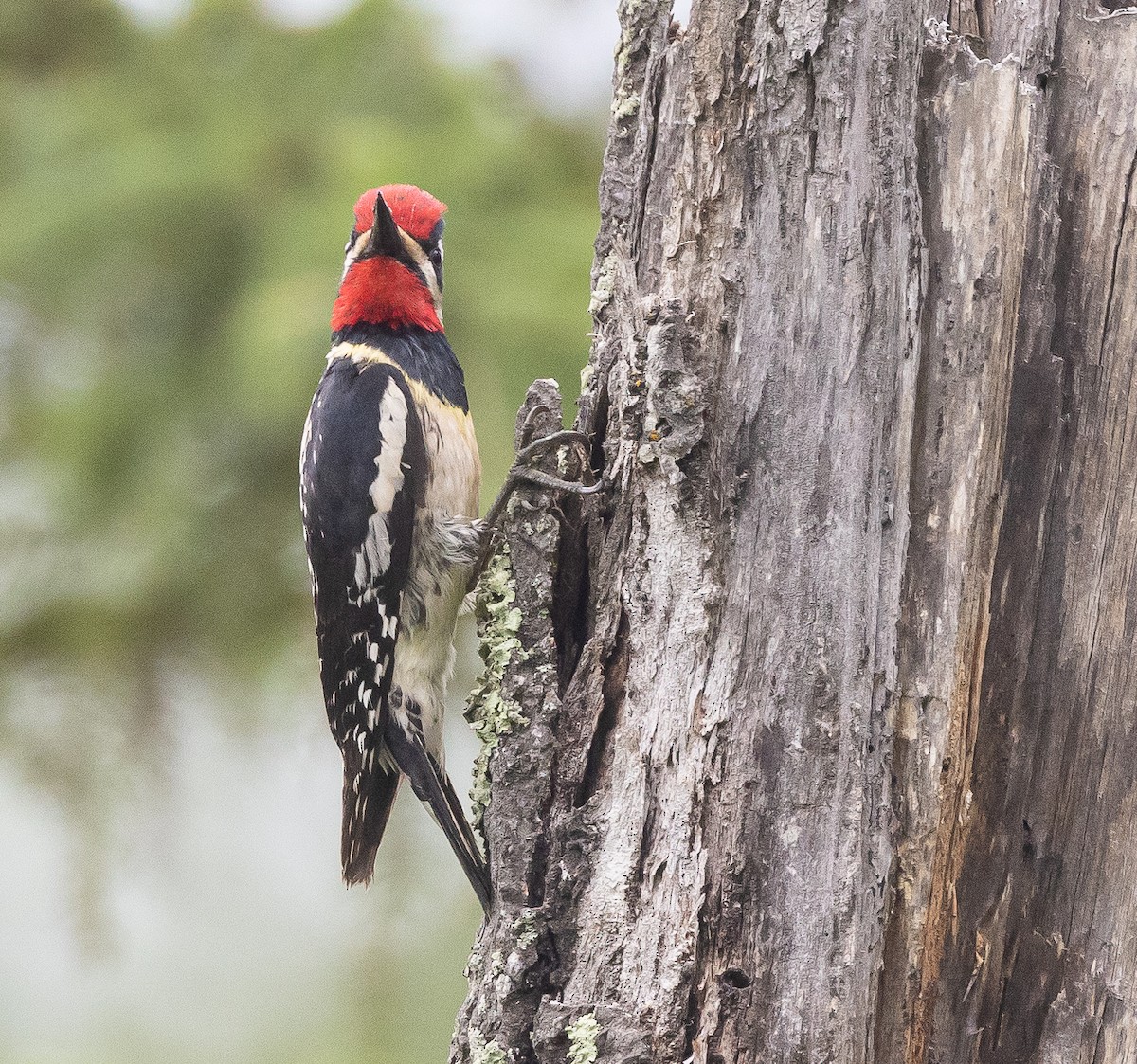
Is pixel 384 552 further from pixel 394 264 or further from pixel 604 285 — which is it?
pixel 604 285

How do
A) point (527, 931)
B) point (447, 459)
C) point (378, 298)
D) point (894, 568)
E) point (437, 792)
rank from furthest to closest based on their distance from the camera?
point (378, 298), point (447, 459), point (437, 792), point (527, 931), point (894, 568)

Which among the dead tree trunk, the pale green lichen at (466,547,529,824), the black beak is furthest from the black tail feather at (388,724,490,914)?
the black beak

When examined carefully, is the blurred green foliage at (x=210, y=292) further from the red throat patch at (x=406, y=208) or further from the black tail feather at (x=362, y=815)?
the black tail feather at (x=362, y=815)

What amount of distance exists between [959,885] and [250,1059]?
2.60 meters

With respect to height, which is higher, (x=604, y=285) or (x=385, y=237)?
(x=385, y=237)

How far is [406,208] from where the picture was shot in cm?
265

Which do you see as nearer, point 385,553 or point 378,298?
point 385,553

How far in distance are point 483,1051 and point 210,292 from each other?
6.16ft

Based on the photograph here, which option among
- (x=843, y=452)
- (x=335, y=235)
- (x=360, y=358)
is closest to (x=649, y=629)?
(x=843, y=452)

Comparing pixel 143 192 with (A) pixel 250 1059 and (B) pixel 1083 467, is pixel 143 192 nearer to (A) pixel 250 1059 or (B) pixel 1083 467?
(B) pixel 1083 467

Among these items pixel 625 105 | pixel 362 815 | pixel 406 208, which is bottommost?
pixel 362 815

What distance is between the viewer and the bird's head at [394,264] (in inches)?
103

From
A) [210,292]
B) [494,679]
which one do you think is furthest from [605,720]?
[210,292]

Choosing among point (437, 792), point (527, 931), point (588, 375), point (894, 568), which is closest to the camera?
point (894, 568)
